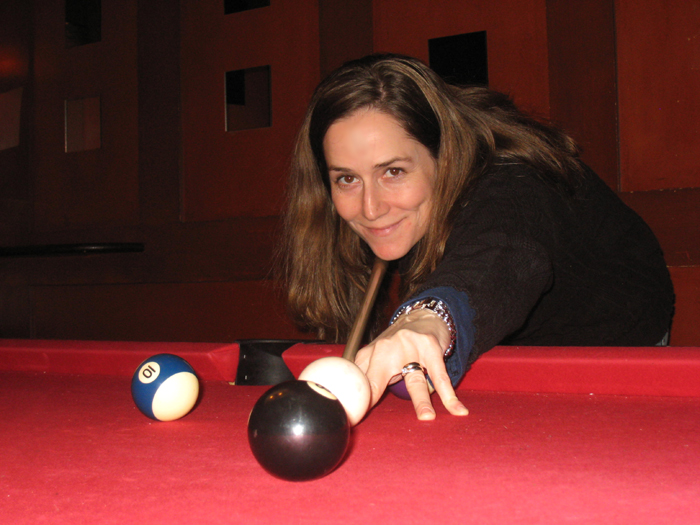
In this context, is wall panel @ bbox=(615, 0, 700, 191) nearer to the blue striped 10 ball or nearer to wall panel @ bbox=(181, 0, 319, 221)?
wall panel @ bbox=(181, 0, 319, 221)

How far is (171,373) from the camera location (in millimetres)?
1232

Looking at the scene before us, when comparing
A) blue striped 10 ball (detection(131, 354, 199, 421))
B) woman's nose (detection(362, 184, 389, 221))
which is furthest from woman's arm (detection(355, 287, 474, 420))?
woman's nose (detection(362, 184, 389, 221))

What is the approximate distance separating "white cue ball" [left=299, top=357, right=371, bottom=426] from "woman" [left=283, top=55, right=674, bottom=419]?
0.22 ft

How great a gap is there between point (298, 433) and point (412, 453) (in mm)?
208

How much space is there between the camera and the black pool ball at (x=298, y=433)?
73 cm

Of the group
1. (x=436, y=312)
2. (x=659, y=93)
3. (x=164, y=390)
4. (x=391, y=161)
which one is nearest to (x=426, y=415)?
(x=436, y=312)

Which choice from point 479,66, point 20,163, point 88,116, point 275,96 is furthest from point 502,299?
point 20,163

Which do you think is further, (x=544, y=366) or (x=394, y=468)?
(x=544, y=366)

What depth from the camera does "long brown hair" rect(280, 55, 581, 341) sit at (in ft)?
5.18

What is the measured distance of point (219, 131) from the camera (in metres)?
4.24

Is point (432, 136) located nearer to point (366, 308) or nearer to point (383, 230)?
A: point (383, 230)

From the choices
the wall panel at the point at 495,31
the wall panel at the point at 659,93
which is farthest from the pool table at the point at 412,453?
the wall panel at the point at 495,31

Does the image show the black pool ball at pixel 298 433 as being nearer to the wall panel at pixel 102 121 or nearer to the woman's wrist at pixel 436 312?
the woman's wrist at pixel 436 312

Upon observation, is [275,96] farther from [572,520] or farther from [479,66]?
[572,520]
